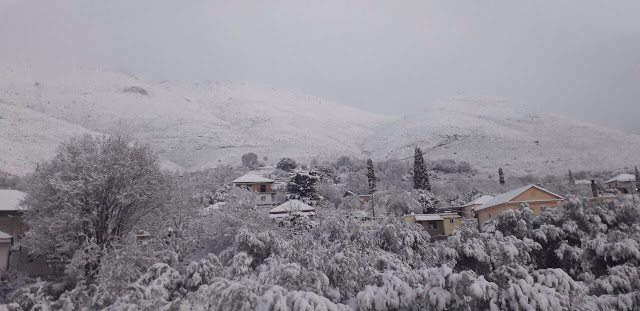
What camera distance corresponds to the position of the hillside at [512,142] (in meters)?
98.8

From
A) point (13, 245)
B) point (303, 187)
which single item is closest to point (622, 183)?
point (303, 187)

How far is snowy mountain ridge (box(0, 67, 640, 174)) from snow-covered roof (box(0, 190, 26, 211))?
38513mm

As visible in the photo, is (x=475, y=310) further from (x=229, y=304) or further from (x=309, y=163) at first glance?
(x=309, y=163)

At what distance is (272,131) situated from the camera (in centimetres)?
14425

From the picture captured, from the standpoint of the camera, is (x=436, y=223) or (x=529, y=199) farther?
(x=436, y=223)

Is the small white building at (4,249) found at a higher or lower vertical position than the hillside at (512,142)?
lower

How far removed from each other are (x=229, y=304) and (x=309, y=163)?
92.9 meters

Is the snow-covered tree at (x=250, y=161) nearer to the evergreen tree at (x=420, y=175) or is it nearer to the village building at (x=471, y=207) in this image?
the evergreen tree at (x=420, y=175)

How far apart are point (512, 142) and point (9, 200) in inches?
4656

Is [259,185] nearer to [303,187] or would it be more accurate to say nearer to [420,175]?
[303,187]

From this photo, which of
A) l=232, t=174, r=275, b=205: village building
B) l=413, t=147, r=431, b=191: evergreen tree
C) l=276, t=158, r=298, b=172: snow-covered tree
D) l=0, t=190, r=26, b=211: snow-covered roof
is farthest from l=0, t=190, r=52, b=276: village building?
l=276, t=158, r=298, b=172: snow-covered tree

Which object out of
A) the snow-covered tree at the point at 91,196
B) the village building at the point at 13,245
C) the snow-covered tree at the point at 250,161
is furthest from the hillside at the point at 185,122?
the snow-covered tree at the point at 91,196

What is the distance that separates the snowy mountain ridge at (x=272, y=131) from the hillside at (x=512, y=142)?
0.96 ft

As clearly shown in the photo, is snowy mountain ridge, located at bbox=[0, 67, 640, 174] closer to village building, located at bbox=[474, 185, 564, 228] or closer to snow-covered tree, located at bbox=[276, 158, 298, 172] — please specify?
snow-covered tree, located at bbox=[276, 158, 298, 172]
